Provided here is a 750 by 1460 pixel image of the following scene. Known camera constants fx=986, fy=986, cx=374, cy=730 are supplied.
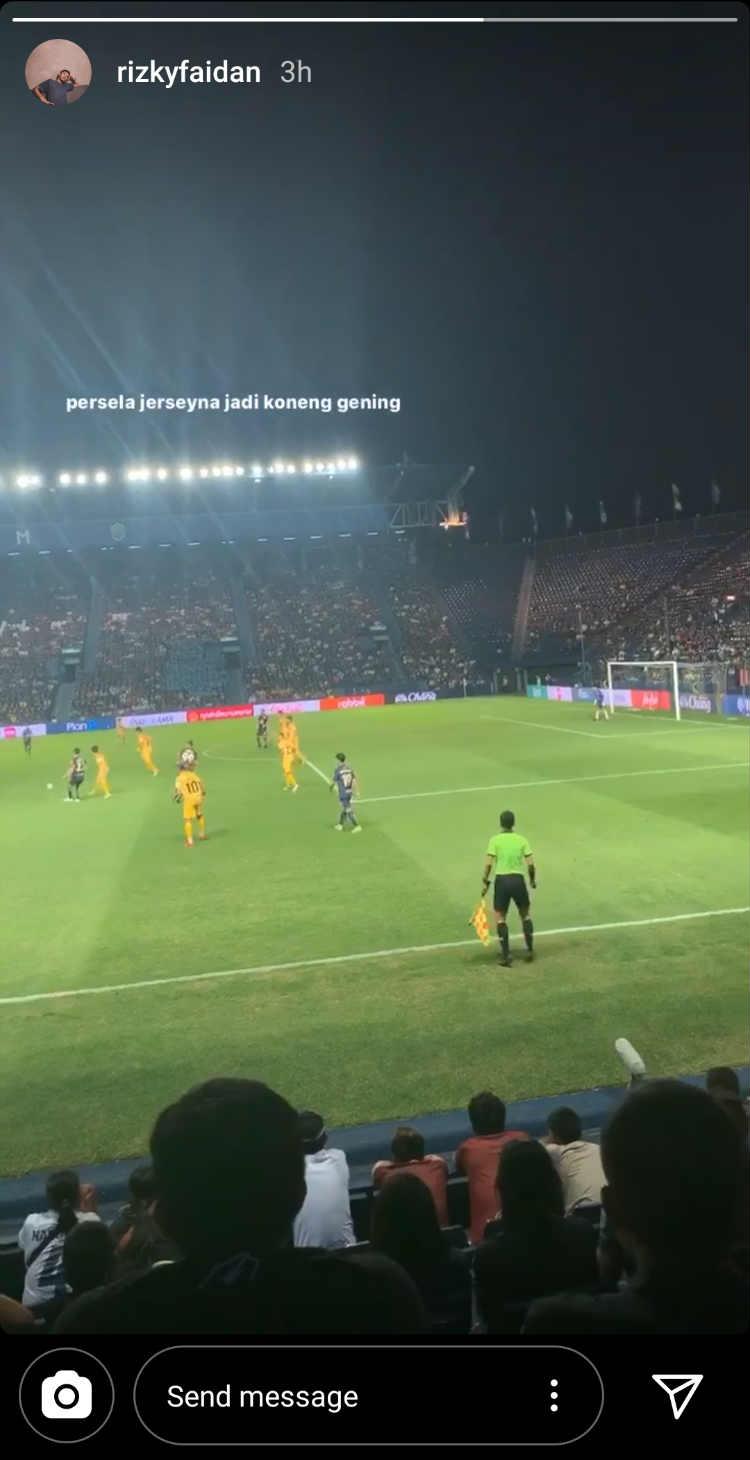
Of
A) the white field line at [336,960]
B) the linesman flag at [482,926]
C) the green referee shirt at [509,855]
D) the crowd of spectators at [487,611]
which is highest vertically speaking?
the crowd of spectators at [487,611]

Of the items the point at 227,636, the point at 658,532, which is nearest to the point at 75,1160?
the point at 227,636

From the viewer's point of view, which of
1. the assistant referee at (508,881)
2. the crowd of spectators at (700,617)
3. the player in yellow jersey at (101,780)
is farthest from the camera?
the crowd of spectators at (700,617)

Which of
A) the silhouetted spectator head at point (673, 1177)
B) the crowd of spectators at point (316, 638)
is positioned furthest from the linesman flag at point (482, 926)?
the crowd of spectators at point (316, 638)

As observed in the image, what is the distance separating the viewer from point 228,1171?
1.85 m

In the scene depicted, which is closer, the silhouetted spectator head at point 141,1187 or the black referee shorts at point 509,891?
the silhouetted spectator head at point 141,1187

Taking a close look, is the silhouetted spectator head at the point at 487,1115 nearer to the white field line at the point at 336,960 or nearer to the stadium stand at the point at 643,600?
the white field line at the point at 336,960

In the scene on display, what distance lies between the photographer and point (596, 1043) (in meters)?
8.53

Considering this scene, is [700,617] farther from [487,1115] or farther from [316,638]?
[487,1115]

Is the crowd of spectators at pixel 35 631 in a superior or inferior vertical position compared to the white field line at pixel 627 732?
superior

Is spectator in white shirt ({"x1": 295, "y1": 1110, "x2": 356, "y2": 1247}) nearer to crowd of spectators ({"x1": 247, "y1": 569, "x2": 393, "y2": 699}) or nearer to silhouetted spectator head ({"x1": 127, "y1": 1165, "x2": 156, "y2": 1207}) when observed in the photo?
silhouetted spectator head ({"x1": 127, "y1": 1165, "x2": 156, "y2": 1207})

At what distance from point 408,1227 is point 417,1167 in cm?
176

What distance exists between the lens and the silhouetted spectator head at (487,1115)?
553 centimetres

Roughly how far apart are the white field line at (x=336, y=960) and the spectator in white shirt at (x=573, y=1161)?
5988 millimetres

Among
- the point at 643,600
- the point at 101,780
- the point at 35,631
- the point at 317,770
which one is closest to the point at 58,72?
the point at 101,780
